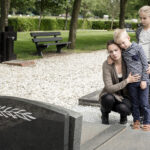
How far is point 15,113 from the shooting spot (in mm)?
2480

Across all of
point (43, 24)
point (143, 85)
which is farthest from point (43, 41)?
point (43, 24)

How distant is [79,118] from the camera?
2344 mm

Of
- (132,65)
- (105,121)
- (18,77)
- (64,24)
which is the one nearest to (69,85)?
(18,77)

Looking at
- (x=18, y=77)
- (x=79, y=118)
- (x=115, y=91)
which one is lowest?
(x=18, y=77)

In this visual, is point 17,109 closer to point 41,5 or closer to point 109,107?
point 109,107

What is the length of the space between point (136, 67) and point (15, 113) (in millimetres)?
2414

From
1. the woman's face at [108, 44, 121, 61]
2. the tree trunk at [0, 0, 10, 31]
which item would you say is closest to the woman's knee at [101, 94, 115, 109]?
the woman's face at [108, 44, 121, 61]

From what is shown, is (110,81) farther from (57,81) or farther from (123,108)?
(57,81)

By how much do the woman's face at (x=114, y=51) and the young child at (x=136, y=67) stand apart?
6 cm

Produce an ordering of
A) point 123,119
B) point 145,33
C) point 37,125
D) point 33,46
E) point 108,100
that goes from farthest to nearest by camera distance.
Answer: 1. point 33,46
2. point 123,119
3. point 145,33
4. point 108,100
5. point 37,125

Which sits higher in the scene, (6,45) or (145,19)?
(145,19)

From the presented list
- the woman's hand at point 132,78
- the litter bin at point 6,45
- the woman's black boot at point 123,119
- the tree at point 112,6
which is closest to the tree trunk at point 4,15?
the litter bin at point 6,45

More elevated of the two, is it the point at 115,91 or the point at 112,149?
the point at 115,91

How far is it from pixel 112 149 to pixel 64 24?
4529 centimetres
